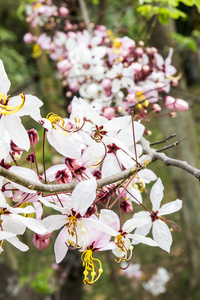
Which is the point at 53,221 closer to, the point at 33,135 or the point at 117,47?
the point at 33,135

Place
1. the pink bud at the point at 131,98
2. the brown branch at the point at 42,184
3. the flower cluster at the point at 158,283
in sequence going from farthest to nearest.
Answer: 1. the flower cluster at the point at 158,283
2. the pink bud at the point at 131,98
3. the brown branch at the point at 42,184

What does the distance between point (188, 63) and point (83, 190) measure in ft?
25.0

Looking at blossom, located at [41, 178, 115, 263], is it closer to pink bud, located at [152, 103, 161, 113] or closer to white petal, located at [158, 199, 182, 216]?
white petal, located at [158, 199, 182, 216]

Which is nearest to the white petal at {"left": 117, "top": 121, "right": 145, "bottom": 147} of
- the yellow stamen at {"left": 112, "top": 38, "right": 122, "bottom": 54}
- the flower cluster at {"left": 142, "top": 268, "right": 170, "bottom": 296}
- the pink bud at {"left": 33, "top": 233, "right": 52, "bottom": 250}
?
the pink bud at {"left": 33, "top": 233, "right": 52, "bottom": 250}

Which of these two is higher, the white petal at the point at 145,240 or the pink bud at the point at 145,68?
the pink bud at the point at 145,68

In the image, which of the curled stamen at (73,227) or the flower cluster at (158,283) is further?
the flower cluster at (158,283)

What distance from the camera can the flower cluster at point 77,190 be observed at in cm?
55

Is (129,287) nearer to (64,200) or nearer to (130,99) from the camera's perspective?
(130,99)

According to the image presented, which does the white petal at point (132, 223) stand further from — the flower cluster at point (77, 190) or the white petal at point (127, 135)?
the white petal at point (127, 135)

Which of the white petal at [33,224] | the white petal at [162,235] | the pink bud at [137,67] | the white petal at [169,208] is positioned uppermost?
the white petal at [33,224]

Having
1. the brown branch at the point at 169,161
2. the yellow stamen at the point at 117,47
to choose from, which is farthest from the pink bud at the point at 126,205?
the yellow stamen at the point at 117,47

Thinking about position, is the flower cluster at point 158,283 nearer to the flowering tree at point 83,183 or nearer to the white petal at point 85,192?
the flowering tree at point 83,183

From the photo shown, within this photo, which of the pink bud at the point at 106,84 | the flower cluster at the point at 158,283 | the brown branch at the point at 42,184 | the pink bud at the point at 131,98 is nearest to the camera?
the brown branch at the point at 42,184

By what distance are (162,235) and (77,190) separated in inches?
9.0
